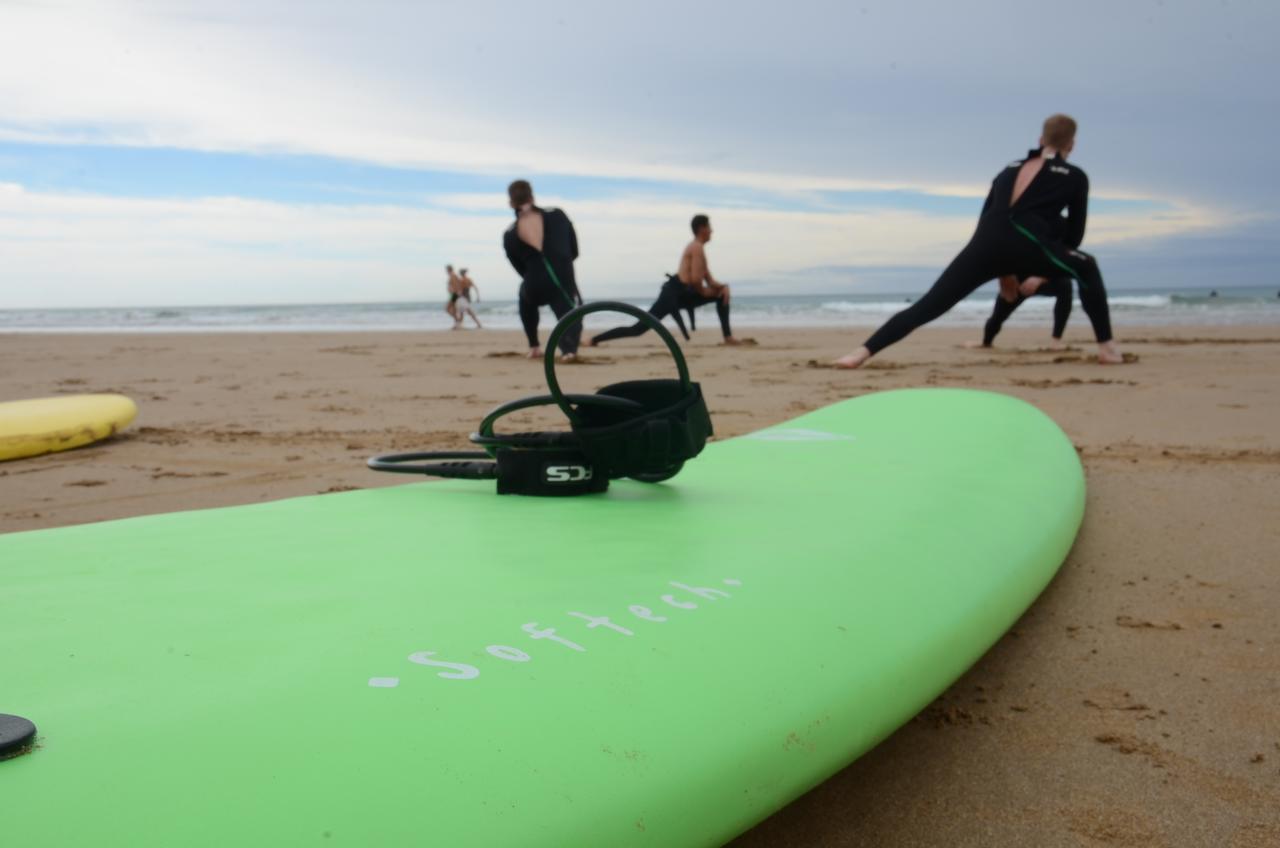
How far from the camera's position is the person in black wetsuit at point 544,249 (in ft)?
23.4

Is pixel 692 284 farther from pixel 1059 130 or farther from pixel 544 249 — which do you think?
pixel 1059 130

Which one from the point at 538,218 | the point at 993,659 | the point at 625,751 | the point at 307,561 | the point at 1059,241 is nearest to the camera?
the point at 625,751

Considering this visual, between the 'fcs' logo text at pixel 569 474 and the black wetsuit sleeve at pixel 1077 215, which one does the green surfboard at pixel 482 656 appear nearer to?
the 'fcs' logo text at pixel 569 474

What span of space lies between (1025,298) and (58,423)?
5717mm

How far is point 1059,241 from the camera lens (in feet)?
18.1

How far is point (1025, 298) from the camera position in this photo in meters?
6.54

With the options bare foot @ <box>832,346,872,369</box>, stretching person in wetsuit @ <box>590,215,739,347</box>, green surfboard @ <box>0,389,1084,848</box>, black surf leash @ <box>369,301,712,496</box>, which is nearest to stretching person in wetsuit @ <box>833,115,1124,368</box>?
bare foot @ <box>832,346,872,369</box>

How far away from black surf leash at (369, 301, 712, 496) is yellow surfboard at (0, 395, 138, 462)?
94.1 inches

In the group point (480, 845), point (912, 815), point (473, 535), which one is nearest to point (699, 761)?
point (480, 845)

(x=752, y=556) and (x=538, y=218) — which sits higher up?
(x=538, y=218)

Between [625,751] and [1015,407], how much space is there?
7.31 ft

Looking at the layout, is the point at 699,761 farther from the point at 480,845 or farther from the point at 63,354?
the point at 63,354

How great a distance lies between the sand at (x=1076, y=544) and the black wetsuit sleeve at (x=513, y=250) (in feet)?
3.70

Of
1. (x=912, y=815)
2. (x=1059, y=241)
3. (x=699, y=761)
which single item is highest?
(x=1059, y=241)
